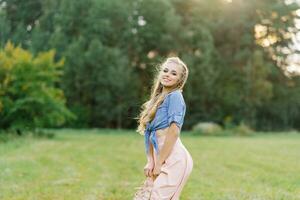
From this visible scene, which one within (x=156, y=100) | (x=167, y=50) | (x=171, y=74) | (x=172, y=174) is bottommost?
(x=172, y=174)

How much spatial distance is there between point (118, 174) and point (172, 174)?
25.9ft

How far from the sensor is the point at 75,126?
40562mm

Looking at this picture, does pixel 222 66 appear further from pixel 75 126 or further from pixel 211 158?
pixel 211 158

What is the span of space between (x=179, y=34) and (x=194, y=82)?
3.40 meters

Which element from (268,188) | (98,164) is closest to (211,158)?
(98,164)

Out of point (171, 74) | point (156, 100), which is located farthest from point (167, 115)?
point (171, 74)

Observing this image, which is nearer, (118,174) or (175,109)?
(175,109)

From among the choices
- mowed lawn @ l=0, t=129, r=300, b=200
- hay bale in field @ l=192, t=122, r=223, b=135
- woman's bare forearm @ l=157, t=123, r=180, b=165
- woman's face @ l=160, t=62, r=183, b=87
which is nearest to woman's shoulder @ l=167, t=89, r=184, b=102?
woman's face @ l=160, t=62, r=183, b=87

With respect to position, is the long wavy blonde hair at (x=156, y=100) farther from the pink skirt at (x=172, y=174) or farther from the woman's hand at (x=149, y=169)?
the woman's hand at (x=149, y=169)

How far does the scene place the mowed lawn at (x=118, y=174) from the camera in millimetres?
9617

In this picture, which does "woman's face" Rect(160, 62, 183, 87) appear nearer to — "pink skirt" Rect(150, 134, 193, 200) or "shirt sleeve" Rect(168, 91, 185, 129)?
"shirt sleeve" Rect(168, 91, 185, 129)

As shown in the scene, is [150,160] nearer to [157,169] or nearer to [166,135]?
[157,169]

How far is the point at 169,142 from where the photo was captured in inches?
203

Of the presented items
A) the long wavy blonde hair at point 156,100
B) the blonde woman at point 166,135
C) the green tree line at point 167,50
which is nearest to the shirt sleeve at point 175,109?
the blonde woman at point 166,135
